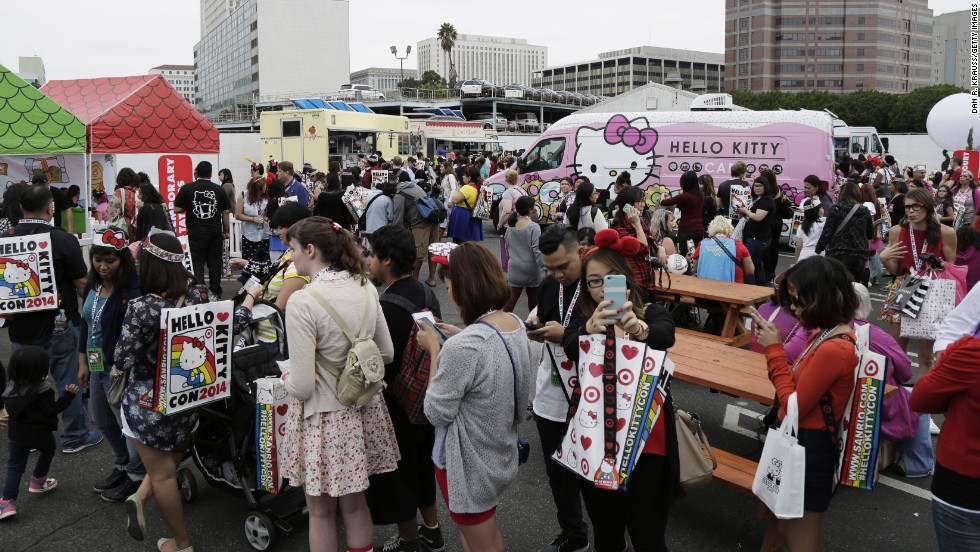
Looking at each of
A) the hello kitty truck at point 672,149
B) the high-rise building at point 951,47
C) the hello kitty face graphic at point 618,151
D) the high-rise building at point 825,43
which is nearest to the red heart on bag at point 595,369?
the hello kitty truck at point 672,149

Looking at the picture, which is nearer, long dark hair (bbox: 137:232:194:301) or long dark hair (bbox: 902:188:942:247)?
long dark hair (bbox: 137:232:194:301)

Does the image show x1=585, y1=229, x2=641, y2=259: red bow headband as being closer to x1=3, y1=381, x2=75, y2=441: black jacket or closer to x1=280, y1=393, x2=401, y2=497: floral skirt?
x1=280, y1=393, x2=401, y2=497: floral skirt

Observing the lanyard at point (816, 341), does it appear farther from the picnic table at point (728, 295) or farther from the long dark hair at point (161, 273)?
the picnic table at point (728, 295)

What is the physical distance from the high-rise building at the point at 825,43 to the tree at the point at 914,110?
53849mm

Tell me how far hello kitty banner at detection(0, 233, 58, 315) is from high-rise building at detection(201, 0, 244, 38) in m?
142

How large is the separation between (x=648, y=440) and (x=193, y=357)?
2.20 metres

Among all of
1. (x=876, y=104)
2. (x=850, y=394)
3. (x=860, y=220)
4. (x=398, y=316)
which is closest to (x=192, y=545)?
(x=398, y=316)

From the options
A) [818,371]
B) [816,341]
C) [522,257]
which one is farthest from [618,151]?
[818,371]

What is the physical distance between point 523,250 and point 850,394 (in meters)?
4.31

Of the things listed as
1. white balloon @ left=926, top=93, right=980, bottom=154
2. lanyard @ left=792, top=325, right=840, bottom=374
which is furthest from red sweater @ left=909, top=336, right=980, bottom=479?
white balloon @ left=926, top=93, right=980, bottom=154

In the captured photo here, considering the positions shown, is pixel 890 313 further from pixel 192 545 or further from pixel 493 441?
pixel 192 545

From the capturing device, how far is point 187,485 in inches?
164

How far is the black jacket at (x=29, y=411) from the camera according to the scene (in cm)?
406

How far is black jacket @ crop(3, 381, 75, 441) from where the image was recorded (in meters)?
4.06
